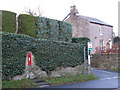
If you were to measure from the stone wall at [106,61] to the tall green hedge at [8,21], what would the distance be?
13.3 meters

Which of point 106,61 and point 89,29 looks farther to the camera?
point 89,29

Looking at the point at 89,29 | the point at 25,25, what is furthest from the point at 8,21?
the point at 89,29

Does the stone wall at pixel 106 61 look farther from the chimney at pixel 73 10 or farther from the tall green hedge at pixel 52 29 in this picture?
the chimney at pixel 73 10

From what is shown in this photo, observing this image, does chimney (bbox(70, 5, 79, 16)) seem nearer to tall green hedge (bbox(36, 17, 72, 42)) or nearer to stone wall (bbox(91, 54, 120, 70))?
stone wall (bbox(91, 54, 120, 70))

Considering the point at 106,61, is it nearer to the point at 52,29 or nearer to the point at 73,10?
the point at 52,29

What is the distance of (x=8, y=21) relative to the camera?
1191 cm

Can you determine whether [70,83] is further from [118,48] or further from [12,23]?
[118,48]

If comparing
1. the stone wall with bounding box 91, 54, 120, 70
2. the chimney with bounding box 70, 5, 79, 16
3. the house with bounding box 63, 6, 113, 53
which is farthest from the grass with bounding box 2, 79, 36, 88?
Result: the chimney with bounding box 70, 5, 79, 16

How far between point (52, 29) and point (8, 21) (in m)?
4.20

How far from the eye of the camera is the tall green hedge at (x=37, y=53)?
10125 mm

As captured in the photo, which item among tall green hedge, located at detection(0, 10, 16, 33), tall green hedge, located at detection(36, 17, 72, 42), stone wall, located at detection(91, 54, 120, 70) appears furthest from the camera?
stone wall, located at detection(91, 54, 120, 70)

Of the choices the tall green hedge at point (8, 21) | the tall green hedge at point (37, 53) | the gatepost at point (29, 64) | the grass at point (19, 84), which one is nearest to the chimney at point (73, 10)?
the tall green hedge at point (37, 53)

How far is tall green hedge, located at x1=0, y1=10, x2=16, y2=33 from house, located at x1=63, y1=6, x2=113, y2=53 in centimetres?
1793

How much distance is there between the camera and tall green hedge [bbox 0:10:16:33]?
38.3 feet
